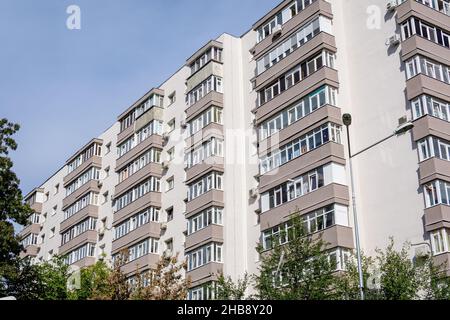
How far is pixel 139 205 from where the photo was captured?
53125mm

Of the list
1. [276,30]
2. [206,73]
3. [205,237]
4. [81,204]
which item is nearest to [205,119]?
[206,73]

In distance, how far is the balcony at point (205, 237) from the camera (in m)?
43.7

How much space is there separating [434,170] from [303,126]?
Answer: 9374mm

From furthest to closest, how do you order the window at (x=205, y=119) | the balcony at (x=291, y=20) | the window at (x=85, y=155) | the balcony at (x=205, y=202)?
1. the window at (x=85, y=155)
2. the window at (x=205, y=119)
3. the balcony at (x=205, y=202)
4. the balcony at (x=291, y=20)

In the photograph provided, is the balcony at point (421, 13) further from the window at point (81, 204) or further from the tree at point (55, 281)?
the window at point (81, 204)

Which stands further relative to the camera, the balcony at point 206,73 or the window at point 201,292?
the balcony at point 206,73

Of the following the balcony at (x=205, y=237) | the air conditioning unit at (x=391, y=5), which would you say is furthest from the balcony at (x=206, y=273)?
the air conditioning unit at (x=391, y=5)

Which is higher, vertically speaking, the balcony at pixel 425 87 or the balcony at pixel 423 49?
the balcony at pixel 423 49

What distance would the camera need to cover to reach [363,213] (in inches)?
1451

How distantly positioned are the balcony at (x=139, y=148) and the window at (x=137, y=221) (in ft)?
18.3

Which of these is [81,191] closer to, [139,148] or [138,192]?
[139,148]
